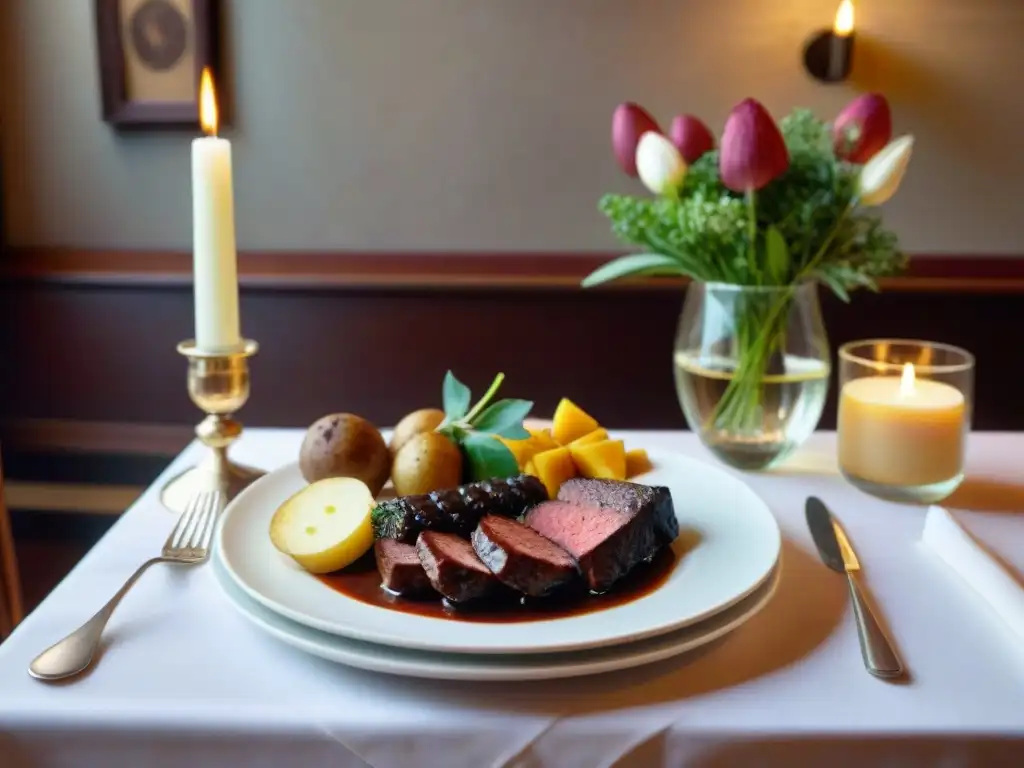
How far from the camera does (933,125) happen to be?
79.5 inches

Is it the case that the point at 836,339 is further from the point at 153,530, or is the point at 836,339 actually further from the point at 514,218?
the point at 153,530

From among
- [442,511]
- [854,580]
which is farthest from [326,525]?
[854,580]

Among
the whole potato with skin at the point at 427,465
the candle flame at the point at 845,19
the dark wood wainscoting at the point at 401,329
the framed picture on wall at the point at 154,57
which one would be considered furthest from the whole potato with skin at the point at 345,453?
the candle flame at the point at 845,19

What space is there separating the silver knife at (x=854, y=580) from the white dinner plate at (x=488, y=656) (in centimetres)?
10

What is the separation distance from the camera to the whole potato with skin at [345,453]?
3.24 feet

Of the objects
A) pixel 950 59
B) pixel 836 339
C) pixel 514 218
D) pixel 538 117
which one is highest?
pixel 950 59

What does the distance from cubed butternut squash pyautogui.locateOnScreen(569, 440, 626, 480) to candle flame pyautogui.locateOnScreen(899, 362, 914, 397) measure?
1.12 feet

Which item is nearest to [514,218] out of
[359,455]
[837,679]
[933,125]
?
[933,125]

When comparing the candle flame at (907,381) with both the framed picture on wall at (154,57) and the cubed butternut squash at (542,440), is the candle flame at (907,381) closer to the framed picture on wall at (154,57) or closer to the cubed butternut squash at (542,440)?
the cubed butternut squash at (542,440)

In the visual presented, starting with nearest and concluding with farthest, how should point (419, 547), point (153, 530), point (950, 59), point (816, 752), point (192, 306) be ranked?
1. point (816, 752)
2. point (419, 547)
3. point (153, 530)
4. point (950, 59)
5. point (192, 306)

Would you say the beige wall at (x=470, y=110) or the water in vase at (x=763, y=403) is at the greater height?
the beige wall at (x=470, y=110)

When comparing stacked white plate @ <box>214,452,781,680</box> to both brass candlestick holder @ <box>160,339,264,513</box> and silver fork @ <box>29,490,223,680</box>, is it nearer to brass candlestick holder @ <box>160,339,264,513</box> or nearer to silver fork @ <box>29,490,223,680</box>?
silver fork @ <box>29,490,223,680</box>

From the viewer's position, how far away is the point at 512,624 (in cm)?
71

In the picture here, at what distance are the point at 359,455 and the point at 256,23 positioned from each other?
144 cm
